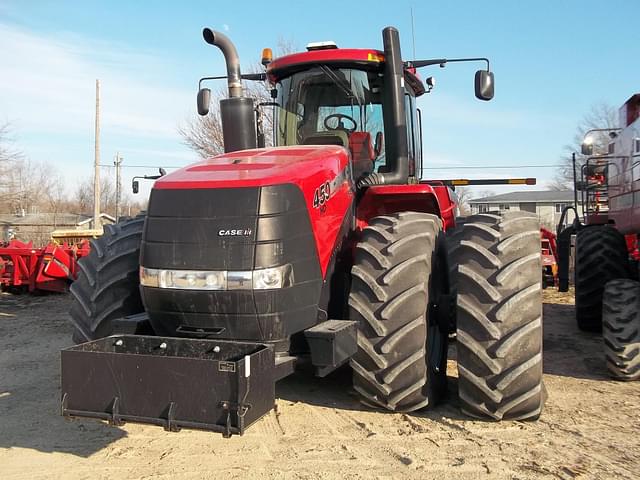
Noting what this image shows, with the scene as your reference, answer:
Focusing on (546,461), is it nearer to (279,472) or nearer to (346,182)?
Answer: (279,472)

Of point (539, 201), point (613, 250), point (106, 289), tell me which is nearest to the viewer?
point (106, 289)

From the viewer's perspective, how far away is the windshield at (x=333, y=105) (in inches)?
198

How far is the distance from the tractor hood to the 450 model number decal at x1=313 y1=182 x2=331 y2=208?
0.04m

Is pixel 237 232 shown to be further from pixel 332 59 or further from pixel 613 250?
pixel 613 250

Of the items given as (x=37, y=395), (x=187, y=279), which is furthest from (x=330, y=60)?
(x=37, y=395)

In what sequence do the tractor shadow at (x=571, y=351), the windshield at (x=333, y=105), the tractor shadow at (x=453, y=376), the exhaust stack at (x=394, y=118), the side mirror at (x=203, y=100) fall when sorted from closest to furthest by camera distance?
the tractor shadow at (x=453, y=376), the exhaust stack at (x=394, y=118), the windshield at (x=333, y=105), the side mirror at (x=203, y=100), the tractor shadow at (x=571, y=351)

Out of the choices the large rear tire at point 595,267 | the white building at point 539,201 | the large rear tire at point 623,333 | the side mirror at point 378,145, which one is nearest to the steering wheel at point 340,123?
the side mirror at point 378,145

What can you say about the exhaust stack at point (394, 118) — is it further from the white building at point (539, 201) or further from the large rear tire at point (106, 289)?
the white building at point (539, 201)

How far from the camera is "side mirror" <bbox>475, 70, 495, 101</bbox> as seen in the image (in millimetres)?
4773

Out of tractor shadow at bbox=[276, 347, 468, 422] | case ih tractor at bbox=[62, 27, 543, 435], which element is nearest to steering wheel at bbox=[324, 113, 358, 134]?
case ih tractor at bbox=[62, 27, 543, 435]

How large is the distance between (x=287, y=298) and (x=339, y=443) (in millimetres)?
995

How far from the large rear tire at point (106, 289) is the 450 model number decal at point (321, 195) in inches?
62.3

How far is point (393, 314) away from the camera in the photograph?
3754 millimetres

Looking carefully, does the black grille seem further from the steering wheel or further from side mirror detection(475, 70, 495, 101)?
side mirror detection(475, 70, 495, 101)
